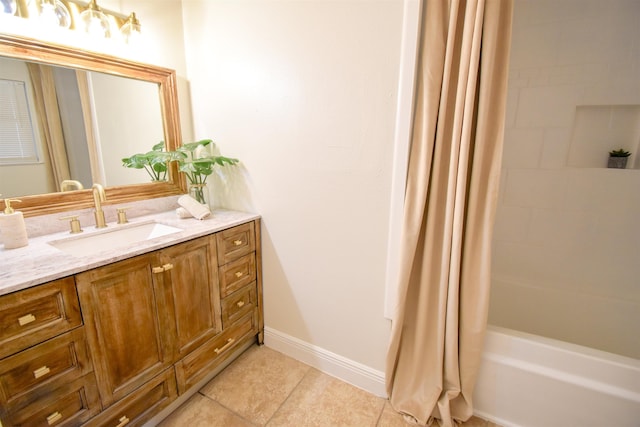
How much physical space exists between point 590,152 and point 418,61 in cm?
146

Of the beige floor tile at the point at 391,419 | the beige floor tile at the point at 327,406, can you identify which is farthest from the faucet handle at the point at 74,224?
the beige floor tile at the point at 391,419

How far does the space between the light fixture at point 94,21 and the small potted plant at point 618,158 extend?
2941 mm

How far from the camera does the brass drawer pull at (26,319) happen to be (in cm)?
82

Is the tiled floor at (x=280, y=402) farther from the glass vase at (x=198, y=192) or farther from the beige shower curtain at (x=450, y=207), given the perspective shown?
the glass vase at (x=198, y=192)

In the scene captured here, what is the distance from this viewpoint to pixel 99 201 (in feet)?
4.54

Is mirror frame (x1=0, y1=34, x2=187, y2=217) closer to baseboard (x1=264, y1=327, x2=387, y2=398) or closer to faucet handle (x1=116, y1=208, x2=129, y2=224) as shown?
faucet handle (x1=116, y1=208, x2=129, y2=224)

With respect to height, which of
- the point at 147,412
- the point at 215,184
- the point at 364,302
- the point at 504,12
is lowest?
the point at 147,412

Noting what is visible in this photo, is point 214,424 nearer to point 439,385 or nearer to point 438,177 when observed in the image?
point 439,385

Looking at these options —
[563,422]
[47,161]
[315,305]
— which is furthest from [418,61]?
[47,161]

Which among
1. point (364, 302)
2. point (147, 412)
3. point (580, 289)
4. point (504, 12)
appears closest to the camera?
point (504, 12)

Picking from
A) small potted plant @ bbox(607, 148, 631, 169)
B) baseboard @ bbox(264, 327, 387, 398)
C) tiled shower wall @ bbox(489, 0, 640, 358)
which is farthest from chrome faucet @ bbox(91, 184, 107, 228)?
small potted plant @ bbox(607, 148, 631, 169)

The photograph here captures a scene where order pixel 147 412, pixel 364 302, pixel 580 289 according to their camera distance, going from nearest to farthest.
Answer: pixel 147 412 < pixel 364 302 < pixel 580 289

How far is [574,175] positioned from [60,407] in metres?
2.80

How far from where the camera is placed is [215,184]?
1845 millimetres
